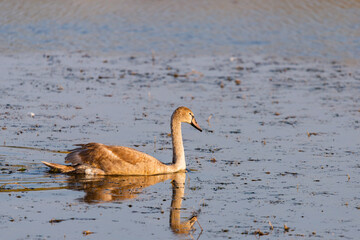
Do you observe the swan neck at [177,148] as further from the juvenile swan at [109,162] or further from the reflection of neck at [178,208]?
the juvenile swan at [109,162]

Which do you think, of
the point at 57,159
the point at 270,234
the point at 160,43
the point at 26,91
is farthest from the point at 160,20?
the point at 270,234

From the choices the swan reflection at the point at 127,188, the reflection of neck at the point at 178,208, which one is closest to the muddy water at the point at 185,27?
the swan reflection at the point at 127,188

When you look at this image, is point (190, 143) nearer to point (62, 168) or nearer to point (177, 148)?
point (177, 148)

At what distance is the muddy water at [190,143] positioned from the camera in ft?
36.5

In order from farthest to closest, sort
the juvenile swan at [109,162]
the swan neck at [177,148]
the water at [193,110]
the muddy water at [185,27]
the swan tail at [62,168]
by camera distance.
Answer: the muddy water at [185,27], the swan neck at [177,148], the juvenile swan at [109,162], the swan tail at [62,168], the water at [193,110]

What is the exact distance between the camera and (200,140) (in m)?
17.3

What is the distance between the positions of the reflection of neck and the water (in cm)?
3

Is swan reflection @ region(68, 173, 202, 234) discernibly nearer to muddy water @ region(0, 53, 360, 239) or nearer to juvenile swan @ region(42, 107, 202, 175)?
muddy water @ region(0, 53, 360, 239)

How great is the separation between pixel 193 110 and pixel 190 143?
299 cm

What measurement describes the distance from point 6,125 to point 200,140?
449 cm

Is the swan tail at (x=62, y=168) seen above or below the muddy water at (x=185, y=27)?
below

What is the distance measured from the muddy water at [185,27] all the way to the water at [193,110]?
10 cm

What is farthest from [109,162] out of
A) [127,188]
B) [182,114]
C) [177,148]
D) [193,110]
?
[193,110]

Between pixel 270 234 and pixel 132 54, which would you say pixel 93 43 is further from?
pixel 270 234
